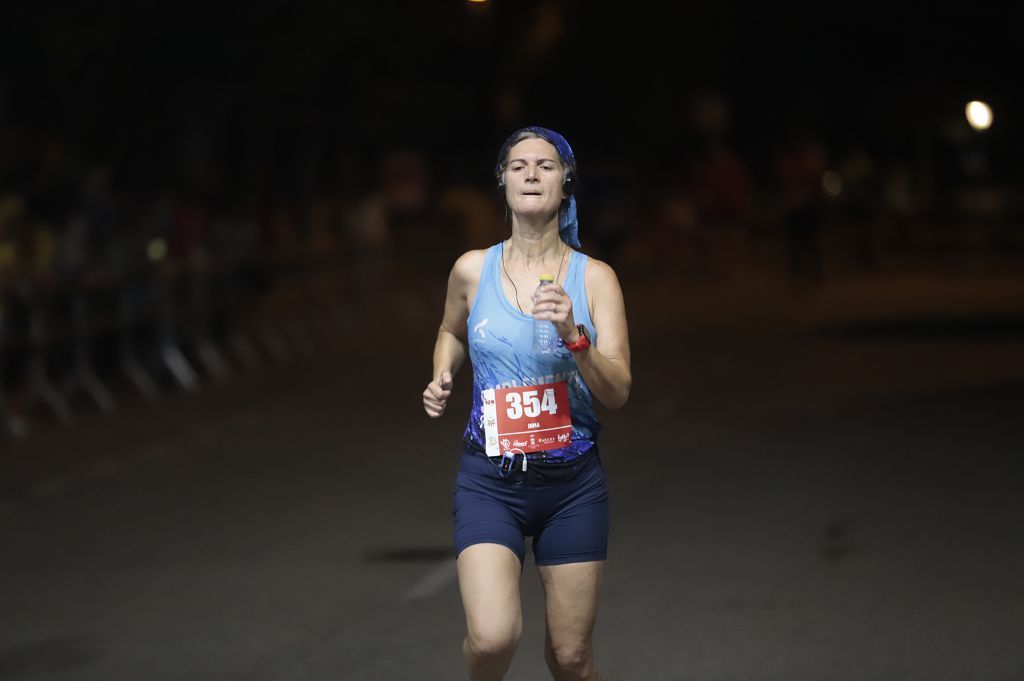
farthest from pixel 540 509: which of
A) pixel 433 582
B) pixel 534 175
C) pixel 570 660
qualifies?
pixel 433 582

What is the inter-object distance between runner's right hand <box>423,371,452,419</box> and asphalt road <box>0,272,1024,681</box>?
6.06 feet

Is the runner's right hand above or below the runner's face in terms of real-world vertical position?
below

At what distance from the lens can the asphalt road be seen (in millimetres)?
7469

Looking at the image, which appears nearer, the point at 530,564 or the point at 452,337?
the point at 452,337

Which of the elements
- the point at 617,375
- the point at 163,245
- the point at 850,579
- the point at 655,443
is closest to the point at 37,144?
the point at 163,245

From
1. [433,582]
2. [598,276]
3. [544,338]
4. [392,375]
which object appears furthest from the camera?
[392,375]

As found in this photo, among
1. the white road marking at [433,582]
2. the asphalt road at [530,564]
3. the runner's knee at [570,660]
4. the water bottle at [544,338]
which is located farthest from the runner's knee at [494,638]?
the white road marking at [433,582]

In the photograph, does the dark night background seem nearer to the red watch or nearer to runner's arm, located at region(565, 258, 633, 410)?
runner's arm, located at region(565, 258, 633, 410)

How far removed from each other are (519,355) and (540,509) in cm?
44

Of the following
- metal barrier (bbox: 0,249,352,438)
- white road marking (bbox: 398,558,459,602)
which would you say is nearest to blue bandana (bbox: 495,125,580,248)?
white road marking (bbox: 398,558,459,602)

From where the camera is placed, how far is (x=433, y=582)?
353 inches

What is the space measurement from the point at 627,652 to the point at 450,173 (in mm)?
39996

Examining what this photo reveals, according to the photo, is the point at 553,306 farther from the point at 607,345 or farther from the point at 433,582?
the point at 433,582

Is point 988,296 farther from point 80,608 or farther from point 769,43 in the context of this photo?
point 769,43
